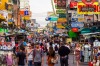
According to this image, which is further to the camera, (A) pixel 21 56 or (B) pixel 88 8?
(B) pixel 88 8

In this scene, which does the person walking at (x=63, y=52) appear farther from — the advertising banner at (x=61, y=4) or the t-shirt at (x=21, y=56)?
the advertising banner at (x=61, y=4)

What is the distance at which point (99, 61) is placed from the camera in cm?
1822

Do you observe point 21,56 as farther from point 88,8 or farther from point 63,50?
point 88,8

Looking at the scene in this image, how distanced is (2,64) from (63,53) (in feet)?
11.8

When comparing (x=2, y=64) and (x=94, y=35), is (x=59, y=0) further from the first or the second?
(x=2, y=64)

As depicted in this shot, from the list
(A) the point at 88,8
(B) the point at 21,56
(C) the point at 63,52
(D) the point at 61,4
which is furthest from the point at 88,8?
(D) the point at 61,4

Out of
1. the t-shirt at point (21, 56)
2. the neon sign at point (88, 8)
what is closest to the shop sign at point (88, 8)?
the neon sign at point (88, 8)

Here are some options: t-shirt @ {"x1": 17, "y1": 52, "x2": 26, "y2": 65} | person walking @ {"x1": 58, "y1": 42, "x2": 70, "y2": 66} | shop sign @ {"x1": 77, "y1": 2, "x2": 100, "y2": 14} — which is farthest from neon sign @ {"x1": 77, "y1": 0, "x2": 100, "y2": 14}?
t-shirt @ {"x1": 17, "y1": 52, "x2": 26, "y2": 65}

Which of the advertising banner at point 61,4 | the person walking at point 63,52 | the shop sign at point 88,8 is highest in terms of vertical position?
the shop sign at point 88,8

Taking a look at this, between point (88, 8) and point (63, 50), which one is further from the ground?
point (88, 8)

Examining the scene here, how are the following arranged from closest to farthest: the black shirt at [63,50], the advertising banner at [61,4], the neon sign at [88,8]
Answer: the black shirt at [63,50], the neon sign at [88,8], the advertising banner at [61,4]

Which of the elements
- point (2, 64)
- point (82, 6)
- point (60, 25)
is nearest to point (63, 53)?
point (2, 64)

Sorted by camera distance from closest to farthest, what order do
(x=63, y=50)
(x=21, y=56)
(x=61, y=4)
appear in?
(x=21, y=56) < (x=63, y=50) < (x=61, y=4)

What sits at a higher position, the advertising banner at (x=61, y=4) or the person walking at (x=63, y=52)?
the person walking at (x=63, y=52)
